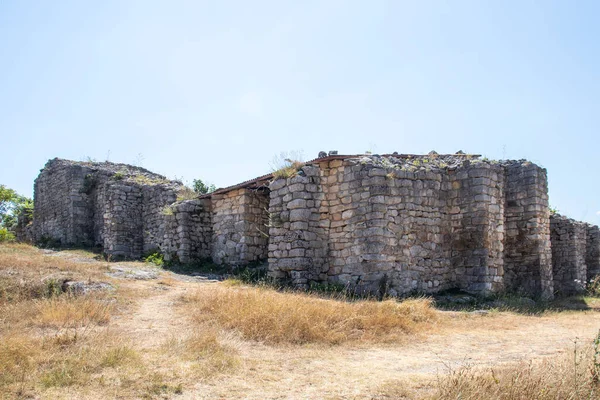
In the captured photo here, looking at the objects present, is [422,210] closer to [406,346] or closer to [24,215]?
[406,346]

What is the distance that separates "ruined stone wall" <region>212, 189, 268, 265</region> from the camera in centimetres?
1623

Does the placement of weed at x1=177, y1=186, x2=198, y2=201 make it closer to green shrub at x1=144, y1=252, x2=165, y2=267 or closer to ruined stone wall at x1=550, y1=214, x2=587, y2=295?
green shrub at x1=144, y1=252, x2=165, y2=267

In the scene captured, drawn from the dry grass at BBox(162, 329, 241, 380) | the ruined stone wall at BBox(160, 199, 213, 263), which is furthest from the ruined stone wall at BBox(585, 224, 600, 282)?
the dry grass at BBox(162, 329, 241, 380)

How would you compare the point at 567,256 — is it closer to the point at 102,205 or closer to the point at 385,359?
the point at 385,359

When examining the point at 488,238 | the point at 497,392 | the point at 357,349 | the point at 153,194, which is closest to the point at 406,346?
the point at 357,349

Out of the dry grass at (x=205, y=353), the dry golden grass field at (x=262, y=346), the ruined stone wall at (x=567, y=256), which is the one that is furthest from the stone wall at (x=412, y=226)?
the dry grass at (x=205, y=353)

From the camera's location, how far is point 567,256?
16.5 meters

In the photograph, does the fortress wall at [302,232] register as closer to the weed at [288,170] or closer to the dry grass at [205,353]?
the weed at [288,170]

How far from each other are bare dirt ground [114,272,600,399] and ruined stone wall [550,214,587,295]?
519cm

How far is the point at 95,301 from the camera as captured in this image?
9.43 meters

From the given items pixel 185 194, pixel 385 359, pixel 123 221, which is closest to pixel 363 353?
pixel 385 359

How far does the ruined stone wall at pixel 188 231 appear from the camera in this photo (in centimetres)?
1758

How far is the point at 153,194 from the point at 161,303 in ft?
36.1

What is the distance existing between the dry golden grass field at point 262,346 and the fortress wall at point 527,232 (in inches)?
65.9
